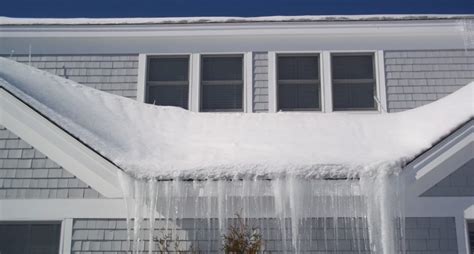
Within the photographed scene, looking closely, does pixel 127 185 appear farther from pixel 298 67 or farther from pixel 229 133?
pixel 298 67

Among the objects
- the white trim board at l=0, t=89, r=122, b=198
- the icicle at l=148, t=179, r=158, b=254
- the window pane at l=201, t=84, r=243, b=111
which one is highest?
the window pane at l=201, t=84, r=243, b=111

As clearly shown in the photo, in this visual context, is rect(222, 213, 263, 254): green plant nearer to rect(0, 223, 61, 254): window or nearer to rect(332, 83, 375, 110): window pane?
rect(0, 223, 61, 254): window

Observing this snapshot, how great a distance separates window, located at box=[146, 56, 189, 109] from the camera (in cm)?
936

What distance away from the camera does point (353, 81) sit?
9.25 meters

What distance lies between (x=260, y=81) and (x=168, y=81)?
4.91 feet

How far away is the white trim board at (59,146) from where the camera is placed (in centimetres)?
651

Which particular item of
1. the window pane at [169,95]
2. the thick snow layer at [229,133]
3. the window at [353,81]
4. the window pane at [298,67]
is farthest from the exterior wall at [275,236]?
the window pane at [298,67]

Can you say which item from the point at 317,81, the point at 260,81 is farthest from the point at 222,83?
the point at 317,81

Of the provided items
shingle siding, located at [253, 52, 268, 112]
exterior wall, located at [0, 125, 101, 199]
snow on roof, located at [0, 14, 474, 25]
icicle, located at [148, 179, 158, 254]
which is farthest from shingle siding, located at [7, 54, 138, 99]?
icicle, located at [148, 179, 158, 254]

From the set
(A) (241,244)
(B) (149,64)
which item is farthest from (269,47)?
(A) (241,244)

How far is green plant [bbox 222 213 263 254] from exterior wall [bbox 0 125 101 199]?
161cm

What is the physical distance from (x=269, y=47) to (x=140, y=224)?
13.3ft

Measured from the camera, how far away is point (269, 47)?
940cm

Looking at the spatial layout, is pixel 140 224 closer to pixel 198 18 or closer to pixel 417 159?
pixel 417 159
